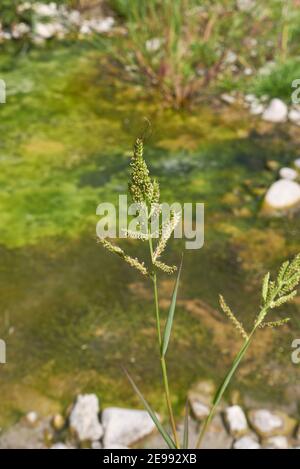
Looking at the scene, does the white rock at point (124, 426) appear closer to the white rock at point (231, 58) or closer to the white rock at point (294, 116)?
the white rock at point (294, 116)

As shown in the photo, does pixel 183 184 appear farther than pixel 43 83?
No

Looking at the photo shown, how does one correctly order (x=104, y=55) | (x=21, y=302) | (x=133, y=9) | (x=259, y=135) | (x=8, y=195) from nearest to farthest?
(x=21, y=302) → (x=8, y=195) → (x=259, y=135) → (x=133, y=9) → (x=104, y=55)

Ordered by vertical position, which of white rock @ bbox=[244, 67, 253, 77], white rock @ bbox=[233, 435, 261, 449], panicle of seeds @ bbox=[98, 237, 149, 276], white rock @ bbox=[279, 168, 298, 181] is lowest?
white rock @ bbox=[233, 435, 261, 449]

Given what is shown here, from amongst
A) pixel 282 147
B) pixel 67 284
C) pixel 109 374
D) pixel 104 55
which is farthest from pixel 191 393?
pixel 104 55

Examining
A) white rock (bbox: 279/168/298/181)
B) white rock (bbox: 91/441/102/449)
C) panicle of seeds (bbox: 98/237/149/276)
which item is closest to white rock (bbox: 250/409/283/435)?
white rock (bbox: 91/441/102/449)

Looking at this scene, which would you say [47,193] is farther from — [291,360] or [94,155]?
[291,360]

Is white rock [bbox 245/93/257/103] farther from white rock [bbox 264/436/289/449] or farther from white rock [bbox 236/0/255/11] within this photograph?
white rock [bbox 264/436/289/449]

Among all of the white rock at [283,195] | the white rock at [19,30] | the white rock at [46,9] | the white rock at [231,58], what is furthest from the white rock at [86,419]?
the white rock at [46,9]

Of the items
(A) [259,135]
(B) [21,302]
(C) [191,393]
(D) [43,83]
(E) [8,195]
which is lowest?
(C) [191,393]
